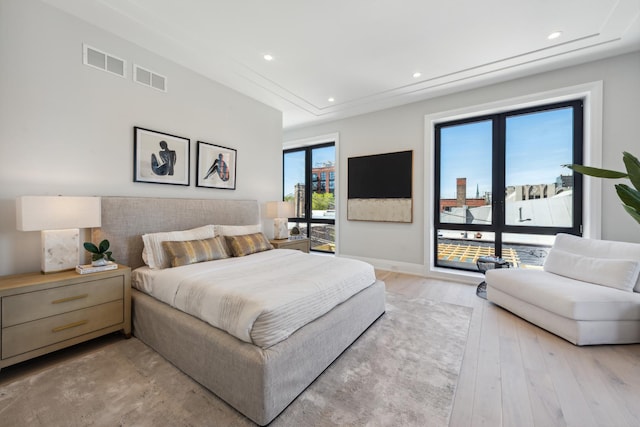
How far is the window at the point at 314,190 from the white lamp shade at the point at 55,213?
12.2 feet

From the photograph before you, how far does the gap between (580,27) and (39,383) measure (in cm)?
553

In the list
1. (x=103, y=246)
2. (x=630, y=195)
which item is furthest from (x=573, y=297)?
(x=103, y=246)

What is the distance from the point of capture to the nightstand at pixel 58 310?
175cm

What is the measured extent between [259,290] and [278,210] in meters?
2.40

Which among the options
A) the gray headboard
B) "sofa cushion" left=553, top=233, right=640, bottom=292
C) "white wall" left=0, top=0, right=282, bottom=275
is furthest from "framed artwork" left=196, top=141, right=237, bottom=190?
"sofa cushion" left=553, top=233, right=640, bottom=292

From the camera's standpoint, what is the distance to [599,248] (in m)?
2.78

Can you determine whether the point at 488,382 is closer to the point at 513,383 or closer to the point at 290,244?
the point at 513,383

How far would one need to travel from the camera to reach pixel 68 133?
2.37 m

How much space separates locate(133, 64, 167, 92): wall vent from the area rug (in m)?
2.73

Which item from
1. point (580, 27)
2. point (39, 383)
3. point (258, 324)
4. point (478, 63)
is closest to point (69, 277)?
point (39, 383)

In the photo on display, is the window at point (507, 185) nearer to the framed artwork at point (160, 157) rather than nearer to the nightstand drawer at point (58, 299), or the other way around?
the framed artwork at point (160, 157)

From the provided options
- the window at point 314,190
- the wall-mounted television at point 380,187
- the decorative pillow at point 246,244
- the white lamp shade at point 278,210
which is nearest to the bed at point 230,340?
the decorative pillow at point 246,244

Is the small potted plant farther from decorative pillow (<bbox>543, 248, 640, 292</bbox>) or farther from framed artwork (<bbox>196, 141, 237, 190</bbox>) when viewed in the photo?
decorative pillow (<bbox>543, 248, 640, 292</bbox>)

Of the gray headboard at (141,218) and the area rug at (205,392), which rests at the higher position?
the gray headboard at (141,218)
